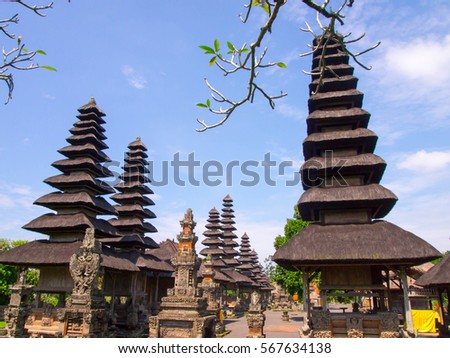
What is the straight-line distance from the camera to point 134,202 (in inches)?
1230

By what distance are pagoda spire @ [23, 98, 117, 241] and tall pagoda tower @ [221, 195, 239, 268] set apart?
20162 mm

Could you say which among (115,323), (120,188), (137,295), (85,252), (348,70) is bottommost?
(115,323)

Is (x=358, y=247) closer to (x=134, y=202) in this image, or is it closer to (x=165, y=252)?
(x=134, y=202)

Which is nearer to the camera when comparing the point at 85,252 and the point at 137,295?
the point at 85,252

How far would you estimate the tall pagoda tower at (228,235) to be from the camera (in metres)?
44.3

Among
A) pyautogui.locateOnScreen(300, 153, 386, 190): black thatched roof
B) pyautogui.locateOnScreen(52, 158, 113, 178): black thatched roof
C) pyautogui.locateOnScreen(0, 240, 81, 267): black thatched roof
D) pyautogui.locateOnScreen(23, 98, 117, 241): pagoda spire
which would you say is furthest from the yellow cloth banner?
pyautogui.locateOnScreen(52, 158, 113, 178): black thatched roof

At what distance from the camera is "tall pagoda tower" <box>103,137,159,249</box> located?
2948 centimetres

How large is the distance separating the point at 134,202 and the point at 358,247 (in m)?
21.8

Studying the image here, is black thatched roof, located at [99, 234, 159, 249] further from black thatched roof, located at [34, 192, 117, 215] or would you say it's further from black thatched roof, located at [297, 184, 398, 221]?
black thatched roof, located at [297, 184, 398, 221]

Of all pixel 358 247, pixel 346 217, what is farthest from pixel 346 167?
pixel 358 247

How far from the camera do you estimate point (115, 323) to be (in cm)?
2375

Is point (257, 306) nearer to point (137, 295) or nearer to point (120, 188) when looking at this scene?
point (137, 295)

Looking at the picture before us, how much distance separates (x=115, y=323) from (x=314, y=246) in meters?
16.2

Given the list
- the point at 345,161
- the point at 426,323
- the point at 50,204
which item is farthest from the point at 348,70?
the point at 50,204
